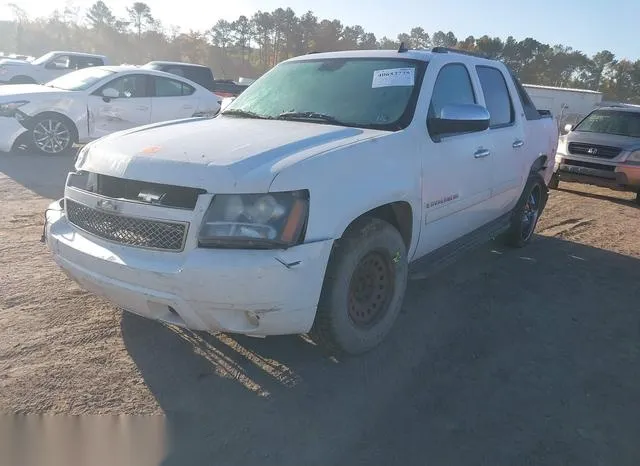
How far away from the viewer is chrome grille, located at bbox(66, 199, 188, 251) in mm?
2869

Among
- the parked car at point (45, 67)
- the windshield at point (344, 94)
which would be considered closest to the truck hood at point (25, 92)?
the windshield at point (344, 94)

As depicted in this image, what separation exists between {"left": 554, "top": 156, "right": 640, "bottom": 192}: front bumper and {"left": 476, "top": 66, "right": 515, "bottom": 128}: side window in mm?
4960

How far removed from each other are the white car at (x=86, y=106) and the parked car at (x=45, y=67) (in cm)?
917

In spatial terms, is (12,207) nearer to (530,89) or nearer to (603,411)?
(603,411)

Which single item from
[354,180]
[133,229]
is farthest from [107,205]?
[354,180]

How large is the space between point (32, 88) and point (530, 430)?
1037 centimetres

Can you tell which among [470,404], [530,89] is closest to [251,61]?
[530,89]

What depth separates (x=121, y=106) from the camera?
1070 cm

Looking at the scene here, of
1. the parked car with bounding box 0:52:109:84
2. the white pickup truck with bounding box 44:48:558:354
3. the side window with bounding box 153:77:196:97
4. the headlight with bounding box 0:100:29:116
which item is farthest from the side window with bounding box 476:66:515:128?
the parked car with bounding box 0:52:109:84

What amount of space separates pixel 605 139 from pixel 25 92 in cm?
999

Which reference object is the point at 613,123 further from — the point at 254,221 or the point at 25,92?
the point at 25,92

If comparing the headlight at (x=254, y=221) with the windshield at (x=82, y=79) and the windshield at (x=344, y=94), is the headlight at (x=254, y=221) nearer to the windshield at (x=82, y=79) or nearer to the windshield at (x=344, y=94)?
the windshield at (x=344, y=94)

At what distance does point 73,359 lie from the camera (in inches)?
131

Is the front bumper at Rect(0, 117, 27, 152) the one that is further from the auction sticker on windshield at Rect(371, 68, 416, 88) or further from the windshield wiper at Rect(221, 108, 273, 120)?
the auction sticker on windshield at Rect(371, 68, 416, 88)
